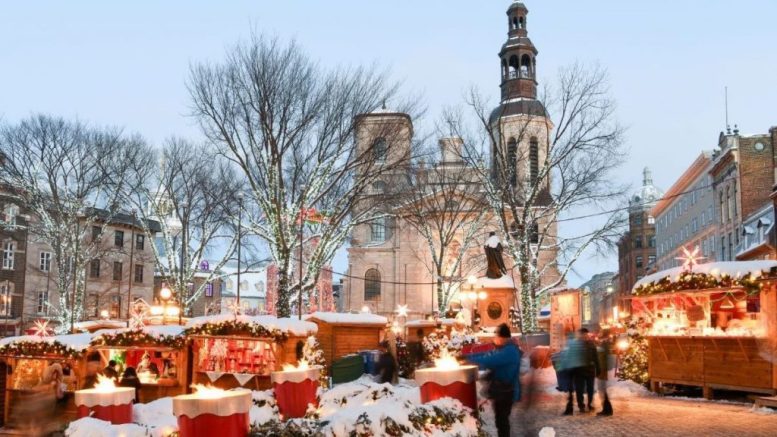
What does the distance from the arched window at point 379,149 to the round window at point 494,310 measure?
949 centimetres

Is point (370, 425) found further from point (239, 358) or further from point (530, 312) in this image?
point (530, 312)

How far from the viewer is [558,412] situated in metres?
14.7

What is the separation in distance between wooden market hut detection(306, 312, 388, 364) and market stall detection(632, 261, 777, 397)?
10769 millimetres

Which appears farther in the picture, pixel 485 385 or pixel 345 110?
pixel 345 110

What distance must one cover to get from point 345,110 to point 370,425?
21.3 metres

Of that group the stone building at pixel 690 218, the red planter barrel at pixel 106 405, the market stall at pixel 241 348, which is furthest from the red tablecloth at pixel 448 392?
the stone building at pixel 690 218

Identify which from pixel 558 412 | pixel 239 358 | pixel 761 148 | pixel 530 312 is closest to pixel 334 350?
pixel 239 358

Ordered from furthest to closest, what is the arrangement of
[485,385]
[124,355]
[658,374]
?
[124,355], [658,374], [485,385]

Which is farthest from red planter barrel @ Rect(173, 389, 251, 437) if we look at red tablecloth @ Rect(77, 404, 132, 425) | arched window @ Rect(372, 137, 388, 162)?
arched window @ Rect(372, 137, 388, 162)

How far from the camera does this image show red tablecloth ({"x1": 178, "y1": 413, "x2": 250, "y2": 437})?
6.49 meters

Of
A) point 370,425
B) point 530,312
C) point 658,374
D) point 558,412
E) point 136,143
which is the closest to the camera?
point 370,425

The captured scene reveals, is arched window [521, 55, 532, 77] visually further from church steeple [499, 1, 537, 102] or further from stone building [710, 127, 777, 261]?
stone building [710, 127, 777, 261]

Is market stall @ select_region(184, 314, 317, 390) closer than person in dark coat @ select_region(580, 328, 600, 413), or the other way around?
person in dark coat @ select_region(580, 328, 600, 413)

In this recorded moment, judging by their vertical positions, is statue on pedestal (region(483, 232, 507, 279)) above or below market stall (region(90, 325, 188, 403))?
above
